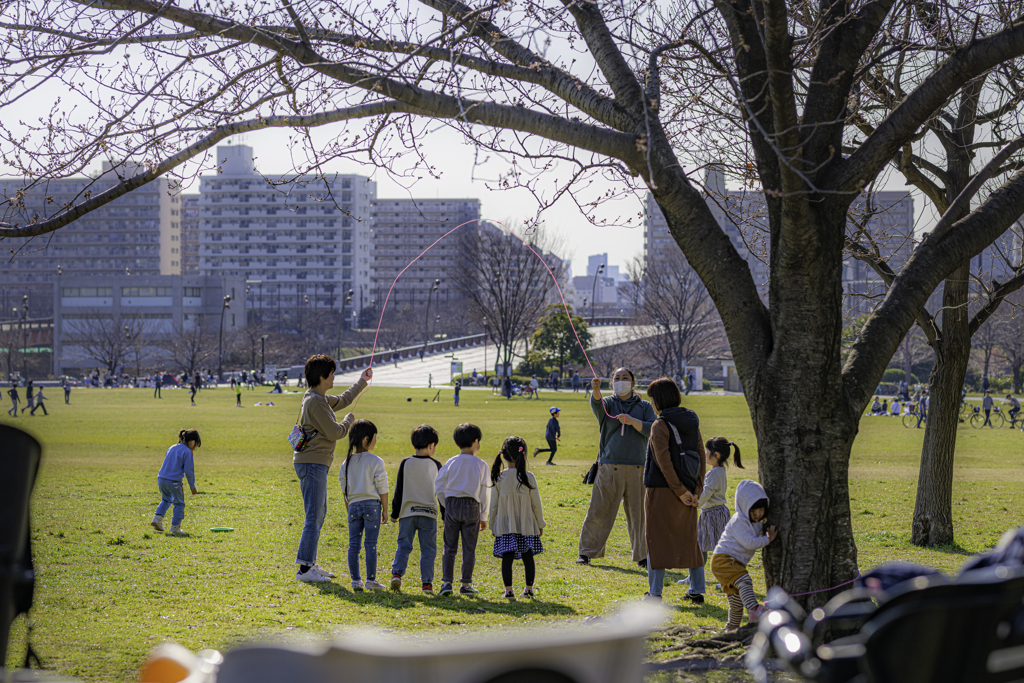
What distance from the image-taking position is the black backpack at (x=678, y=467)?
661 cm

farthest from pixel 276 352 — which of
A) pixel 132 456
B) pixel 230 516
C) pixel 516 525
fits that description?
pixel 516 525

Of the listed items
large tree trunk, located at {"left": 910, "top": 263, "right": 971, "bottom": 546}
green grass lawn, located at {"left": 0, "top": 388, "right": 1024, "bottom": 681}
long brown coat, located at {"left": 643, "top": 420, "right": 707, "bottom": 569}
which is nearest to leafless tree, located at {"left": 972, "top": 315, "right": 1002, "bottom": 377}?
green grass lawn, located at {"left": 0, "top": 388, "right": 1024, "bottom": 681}

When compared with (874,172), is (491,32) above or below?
above

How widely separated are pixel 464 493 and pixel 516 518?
505mm

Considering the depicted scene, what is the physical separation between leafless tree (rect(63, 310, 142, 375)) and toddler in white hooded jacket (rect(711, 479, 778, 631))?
85.6 m

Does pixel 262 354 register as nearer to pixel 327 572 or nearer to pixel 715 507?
pixel 327 572

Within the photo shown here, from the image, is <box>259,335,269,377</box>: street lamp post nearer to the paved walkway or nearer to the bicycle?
the paved walkway

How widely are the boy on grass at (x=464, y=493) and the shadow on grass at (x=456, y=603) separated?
0.26m

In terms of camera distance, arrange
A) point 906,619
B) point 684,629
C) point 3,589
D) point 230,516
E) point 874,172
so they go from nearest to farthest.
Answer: point 906,619
point 3,589
point 874,172
point 684,629
point 230,516

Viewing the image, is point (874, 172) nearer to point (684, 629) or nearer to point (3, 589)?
point (684, 629)

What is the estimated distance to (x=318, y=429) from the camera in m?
6.98

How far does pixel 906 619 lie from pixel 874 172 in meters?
3.77

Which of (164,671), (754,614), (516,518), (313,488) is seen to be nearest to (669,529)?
(516,518)

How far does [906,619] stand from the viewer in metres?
2.06
